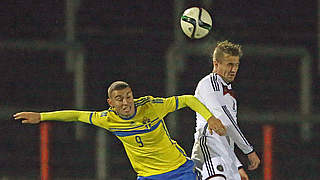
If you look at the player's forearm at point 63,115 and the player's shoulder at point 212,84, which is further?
the player's forearm at point 63,115

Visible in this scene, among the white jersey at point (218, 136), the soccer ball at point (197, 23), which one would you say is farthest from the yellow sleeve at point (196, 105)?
the soccer ball at point (197, 23)

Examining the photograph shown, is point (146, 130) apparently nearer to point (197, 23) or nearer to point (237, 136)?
point (237, 136)

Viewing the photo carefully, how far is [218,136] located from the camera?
18.2 ft

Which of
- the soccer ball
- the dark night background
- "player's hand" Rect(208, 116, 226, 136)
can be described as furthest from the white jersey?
the dark night background

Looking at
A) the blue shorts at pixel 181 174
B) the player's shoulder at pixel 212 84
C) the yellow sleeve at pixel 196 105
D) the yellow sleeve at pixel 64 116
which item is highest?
the player's shoulder at pixel 212 84

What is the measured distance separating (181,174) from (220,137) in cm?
50

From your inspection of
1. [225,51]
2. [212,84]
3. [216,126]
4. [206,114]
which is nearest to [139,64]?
[225,51]

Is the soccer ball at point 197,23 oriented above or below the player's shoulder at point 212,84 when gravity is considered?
above

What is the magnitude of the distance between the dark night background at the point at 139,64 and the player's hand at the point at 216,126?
538 cm

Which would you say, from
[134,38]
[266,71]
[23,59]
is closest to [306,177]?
[266,71]

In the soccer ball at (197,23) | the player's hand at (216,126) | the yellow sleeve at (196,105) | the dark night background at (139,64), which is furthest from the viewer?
the dark night background at (139,64)

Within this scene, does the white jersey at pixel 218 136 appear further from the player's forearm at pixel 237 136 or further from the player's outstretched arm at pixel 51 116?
the player's outstretched arm at pixel 51 116

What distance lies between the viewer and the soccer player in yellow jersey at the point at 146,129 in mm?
5715

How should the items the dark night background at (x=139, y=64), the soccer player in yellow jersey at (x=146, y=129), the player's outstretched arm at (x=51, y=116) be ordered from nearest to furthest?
1. the player's outstretched arm at (x=51, y=116)
2. the soccer player in yellow jersey at (x=146, y=129)
3. the dark night background at (x=139, y=64)
